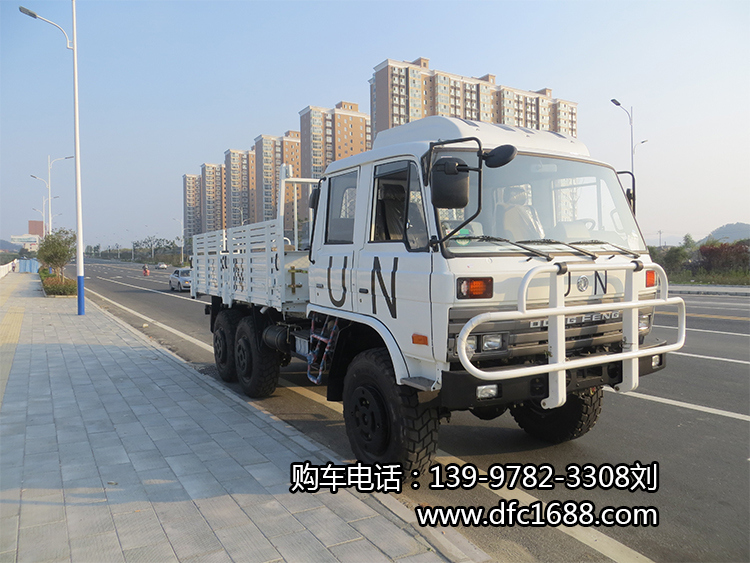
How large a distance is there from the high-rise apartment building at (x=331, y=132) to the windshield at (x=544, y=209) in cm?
5052

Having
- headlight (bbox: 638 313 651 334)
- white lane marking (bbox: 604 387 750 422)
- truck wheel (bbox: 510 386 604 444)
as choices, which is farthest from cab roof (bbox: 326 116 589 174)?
white lane marking (bbox: 604 387 750 422)

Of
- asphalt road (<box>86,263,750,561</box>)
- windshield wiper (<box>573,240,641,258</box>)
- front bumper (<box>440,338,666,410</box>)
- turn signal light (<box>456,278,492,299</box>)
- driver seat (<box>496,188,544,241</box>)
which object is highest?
driver seat (<box>496,188,544,241</box>)

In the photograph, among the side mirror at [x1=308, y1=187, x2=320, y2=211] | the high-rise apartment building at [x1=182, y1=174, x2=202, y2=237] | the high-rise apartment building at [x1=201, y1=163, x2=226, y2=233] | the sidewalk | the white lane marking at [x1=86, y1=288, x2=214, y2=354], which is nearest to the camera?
the sidewalk

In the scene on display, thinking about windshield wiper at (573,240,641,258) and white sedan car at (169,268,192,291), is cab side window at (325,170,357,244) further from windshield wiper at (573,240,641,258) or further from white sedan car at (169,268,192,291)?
white sedan car at (169,268,192,291)

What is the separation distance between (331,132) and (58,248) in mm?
34430

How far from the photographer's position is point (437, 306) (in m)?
3.46

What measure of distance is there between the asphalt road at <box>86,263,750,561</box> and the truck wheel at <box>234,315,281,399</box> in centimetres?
22

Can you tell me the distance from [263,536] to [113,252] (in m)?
152

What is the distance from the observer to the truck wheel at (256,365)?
6.51 meters

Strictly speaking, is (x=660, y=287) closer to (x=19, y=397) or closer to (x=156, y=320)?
(x=19, y=397)

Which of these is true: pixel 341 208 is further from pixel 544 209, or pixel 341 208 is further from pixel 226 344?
pixel 226 344

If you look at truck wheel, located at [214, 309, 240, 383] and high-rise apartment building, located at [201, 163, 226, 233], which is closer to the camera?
truck wheel, located at [214, 309, 240, 383]

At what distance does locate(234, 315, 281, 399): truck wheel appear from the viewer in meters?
6.51

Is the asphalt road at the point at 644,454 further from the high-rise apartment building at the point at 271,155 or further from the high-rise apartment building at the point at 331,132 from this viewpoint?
the high-rise apartment building at the point at 271,155
